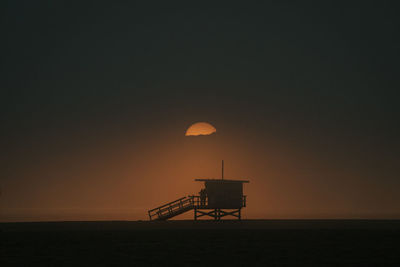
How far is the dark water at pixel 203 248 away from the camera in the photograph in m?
20.3

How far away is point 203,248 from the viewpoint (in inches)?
942

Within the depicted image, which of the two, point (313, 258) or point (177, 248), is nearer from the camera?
point (313, 258)

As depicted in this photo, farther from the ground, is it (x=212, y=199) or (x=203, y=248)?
(x=212, y=199)

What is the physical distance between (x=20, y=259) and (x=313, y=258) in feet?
36.3

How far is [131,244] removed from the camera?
2553cm

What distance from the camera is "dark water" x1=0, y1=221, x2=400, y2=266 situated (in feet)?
66.7

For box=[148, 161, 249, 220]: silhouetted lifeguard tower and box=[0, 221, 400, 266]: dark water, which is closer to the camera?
box=[0, 221, 400, 266]: dark water

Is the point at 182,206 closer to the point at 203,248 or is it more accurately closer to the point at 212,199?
the point at 212,199

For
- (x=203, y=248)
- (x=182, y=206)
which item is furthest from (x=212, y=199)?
(x=203, y=248)

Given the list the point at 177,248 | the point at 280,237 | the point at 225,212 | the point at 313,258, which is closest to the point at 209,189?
the point at 225,212

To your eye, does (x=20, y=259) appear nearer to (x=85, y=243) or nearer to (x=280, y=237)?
(x=85, y=243)

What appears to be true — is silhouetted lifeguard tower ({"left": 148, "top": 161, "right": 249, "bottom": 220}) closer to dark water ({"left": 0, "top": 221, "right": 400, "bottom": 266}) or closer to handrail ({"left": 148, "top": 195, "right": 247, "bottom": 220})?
handrail ({"left": 148, "top": 195, "right": 247, "bottom": 220})

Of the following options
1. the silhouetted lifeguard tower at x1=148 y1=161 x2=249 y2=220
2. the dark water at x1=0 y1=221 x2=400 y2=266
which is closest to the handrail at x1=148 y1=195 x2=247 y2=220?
the silhouetted lifeguard tower at x1=148 y1=161 x2=249 y2=220

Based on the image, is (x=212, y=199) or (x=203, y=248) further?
(x=212, y=199)
